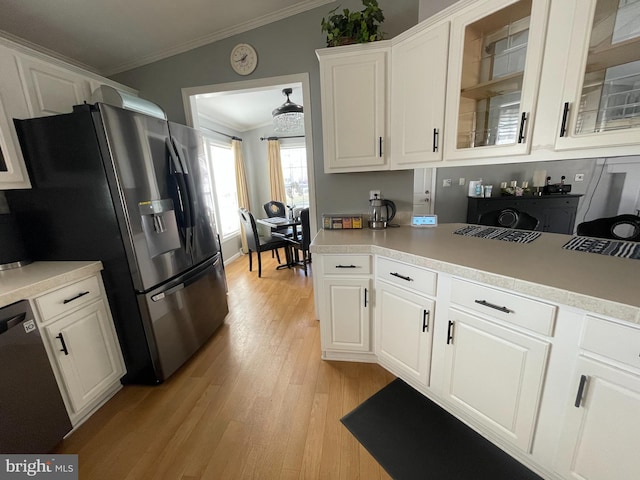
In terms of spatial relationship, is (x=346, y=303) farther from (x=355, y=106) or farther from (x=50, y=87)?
(x=50, y=87)

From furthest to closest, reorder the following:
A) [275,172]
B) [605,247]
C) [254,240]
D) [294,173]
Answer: [294,173] < [275,172] < [254,240] < [605,247]

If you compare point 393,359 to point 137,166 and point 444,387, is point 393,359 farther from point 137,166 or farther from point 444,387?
point 137,166

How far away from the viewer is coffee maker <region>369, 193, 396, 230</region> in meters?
2.02

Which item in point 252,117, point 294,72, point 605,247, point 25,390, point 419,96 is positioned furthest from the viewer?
point 252,117

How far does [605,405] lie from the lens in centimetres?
90

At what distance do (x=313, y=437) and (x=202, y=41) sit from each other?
3.08m

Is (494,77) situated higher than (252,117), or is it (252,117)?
(252,117)

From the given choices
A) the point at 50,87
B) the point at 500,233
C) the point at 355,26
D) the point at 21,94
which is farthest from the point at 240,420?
the point at 355,26

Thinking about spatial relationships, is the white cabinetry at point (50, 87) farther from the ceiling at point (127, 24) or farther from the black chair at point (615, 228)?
the black chair at point (615, 228)

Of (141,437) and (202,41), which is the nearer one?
(141,437)

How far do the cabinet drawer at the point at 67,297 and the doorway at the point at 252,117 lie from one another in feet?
5.12

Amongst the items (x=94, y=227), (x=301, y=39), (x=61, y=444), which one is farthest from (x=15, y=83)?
(x=61, y=444)

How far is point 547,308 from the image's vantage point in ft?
3.24

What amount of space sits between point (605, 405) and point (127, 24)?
11.3ft
